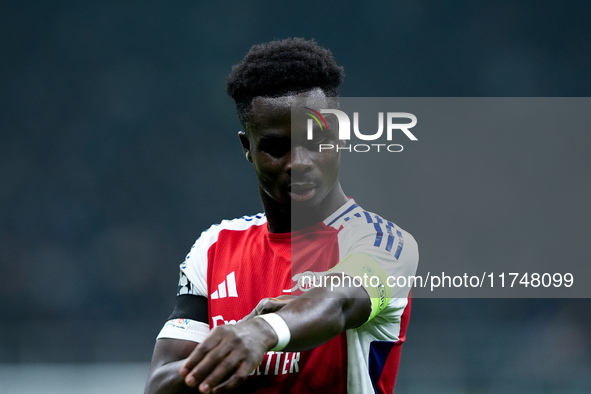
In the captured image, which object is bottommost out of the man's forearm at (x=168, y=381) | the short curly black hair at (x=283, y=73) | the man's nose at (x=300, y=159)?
the man's forearm at (x=168, y=381)

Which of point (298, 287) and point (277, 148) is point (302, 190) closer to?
point (277, 148)

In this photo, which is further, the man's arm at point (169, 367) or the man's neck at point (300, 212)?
the man's neck at point (300, 212)

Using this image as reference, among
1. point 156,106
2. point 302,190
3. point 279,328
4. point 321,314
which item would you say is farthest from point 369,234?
point 156,106

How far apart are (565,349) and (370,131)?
14.6 feet

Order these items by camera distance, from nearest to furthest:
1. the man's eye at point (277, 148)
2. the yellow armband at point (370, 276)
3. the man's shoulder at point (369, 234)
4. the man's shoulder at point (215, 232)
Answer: the yellow armband at point (370, 276), the man's shoulder at point (369, 234), the man's eye at point (277, 148), the man's shoulder at point (215, 232)

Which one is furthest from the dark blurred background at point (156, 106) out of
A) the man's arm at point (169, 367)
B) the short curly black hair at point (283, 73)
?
the short curly black hair at point (283, 73)

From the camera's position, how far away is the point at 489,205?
6.94 m

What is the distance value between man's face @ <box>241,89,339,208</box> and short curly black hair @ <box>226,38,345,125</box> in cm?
4

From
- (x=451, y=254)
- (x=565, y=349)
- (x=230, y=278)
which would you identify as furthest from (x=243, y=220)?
(x=565, y=349)

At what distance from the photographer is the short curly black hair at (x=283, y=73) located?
2396 millimetres

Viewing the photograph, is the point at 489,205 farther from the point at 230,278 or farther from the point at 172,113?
the point at 230,278

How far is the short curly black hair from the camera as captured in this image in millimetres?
Answer: 2396

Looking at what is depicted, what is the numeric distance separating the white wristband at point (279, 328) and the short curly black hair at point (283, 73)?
36.8 inches

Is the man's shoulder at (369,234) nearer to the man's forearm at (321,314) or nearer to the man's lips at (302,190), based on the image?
the man's lips at (302,190)
